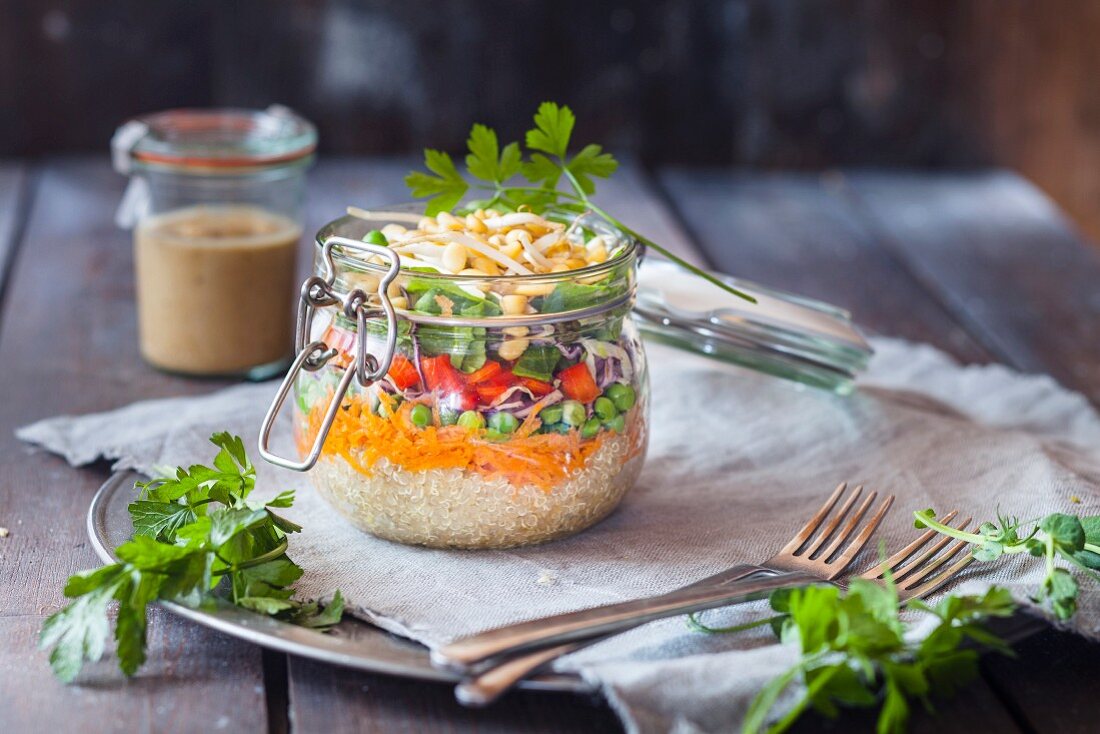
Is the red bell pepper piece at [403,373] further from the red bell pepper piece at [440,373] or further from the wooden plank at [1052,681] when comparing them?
the wooden plank at [1052,681]

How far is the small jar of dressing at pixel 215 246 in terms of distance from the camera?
1.61m

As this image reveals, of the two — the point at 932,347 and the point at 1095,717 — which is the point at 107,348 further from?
the point at 1095,717

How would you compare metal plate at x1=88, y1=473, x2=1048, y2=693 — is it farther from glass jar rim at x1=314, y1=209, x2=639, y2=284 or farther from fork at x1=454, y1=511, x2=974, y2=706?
glass jar rim at x1=314, y1=209, x2=639, y2=284

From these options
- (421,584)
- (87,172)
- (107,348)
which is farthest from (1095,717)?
(87,172)

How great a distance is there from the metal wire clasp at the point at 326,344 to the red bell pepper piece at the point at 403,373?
1 cm

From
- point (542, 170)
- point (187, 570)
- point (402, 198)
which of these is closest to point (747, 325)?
point (542, 170)

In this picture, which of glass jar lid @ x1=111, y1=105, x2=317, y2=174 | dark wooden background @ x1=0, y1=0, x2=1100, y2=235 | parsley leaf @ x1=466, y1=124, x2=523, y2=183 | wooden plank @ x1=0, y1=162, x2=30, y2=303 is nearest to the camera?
parsley leaf @ x1=466, y1=124, x2=523, y2=183

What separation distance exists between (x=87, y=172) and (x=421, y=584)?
196 centimetres

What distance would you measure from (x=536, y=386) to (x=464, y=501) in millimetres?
118

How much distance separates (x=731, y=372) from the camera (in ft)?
5.02

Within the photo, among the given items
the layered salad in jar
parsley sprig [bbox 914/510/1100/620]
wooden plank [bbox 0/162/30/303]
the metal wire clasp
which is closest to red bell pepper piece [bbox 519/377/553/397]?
the layered salad in jar

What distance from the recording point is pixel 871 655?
0.86m

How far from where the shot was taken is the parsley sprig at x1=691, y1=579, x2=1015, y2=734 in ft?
2.76

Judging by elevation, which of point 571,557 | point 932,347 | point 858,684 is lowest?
point 932,347
